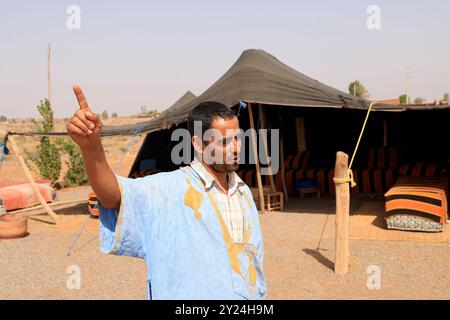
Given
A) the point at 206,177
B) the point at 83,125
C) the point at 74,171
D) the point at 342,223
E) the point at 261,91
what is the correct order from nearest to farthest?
the point at 83,125 < the point at 206,177 < the point at 342,223 < the point at 261,91 < the point at 74,171

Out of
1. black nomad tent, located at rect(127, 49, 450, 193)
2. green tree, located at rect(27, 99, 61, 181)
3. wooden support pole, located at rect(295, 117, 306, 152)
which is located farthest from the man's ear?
green tree, located at rect(27, 99, 61, 181)

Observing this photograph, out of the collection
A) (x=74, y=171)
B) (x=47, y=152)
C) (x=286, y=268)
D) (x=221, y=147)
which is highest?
(x=221, y=147)

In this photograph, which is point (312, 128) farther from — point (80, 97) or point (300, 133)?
point (80, 97)

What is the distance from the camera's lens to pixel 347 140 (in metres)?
11.9

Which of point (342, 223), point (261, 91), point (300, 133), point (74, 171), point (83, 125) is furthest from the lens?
point (74, 171)

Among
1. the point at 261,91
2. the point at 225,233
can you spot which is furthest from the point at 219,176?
the point at 261,91

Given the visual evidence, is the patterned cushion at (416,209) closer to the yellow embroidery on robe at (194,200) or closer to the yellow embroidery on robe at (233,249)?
the yellow embroidery on robe at (233,249)

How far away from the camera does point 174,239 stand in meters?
1.42

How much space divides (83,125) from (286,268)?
4619mm

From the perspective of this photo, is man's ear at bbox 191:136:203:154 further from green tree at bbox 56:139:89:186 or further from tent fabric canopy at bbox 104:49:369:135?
green tree at bbox 56:139:89:186

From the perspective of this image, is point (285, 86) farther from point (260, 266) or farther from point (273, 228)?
point (260, 266)

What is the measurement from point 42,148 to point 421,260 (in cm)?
1204

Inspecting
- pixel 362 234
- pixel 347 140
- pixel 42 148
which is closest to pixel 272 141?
pixel 347 140

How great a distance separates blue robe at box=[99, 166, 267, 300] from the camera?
1382 millimetres
